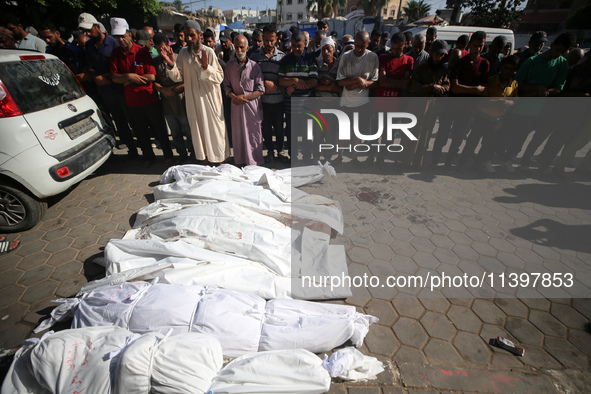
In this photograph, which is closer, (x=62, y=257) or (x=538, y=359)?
(x=538, y=359)

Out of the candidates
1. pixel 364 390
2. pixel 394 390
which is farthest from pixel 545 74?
pixel 364 390

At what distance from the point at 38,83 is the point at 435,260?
4962 millimetres

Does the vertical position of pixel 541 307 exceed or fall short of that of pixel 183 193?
it falls short

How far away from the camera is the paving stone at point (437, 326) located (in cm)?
215

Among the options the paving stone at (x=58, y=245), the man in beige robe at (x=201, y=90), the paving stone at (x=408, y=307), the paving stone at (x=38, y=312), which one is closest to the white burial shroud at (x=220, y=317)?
the paving stone at (x=38, y=312)

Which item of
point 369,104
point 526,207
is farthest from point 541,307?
point 369,104

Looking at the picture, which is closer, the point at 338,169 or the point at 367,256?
the point at 367,256

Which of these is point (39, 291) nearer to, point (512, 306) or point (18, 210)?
point (18, 210)

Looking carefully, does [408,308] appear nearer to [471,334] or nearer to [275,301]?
[471,334]

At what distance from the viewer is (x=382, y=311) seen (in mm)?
2330

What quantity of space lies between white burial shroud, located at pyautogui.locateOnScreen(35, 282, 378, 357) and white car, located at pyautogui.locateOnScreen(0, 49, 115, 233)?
1.91 metres

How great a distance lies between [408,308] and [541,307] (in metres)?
1.18

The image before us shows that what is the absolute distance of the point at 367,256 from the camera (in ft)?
9.61

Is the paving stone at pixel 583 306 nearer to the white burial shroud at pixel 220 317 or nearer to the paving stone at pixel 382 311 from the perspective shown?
the paving stone at pixel 382 311
